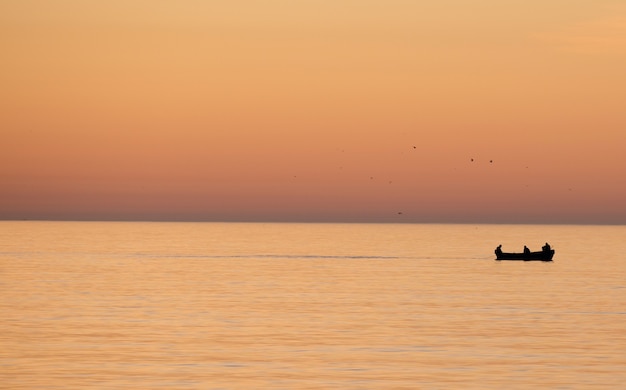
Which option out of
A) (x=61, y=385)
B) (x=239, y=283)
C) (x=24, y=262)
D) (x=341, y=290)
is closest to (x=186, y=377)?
(x=61, y=385)

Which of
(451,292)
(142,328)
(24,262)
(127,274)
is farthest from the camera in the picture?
(24,262)

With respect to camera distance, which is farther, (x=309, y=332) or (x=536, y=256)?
→ (x=536, y=256)

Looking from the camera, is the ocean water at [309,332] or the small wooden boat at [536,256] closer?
the ocean water at [309,332]

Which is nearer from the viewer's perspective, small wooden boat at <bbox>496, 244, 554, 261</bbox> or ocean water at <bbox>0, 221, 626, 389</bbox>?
ocean water at <bbox>0, 221, 626, 389</bbox>

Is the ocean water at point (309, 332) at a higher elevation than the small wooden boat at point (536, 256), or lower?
lower

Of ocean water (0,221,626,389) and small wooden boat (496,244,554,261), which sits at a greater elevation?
small wooden boat (496,244,554,261)

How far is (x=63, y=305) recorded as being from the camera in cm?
7031

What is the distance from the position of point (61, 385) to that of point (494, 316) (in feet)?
106

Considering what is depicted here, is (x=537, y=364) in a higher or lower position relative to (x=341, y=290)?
lower

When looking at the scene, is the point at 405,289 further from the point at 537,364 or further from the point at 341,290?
the point at 537,364

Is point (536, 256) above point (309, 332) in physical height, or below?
above

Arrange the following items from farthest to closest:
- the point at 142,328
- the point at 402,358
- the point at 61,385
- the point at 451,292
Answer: the point at 451,292 → the point at 142,328 → the point at 402,358 → the point at 61,385

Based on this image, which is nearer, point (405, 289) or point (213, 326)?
point (213, 326)

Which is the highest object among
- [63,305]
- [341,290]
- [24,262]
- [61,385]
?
[24,262]
